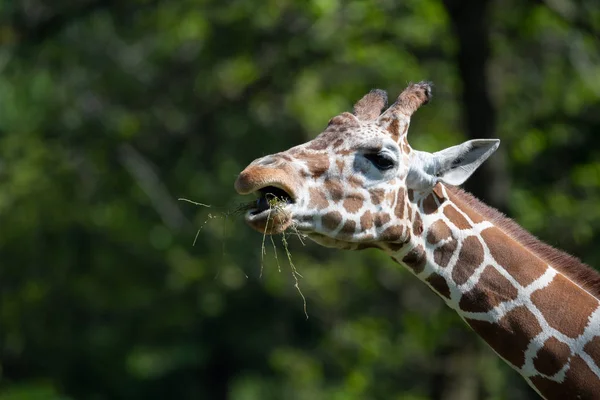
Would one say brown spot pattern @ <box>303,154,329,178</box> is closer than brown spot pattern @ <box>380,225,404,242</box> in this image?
Yes

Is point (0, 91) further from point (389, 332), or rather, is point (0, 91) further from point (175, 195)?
point (389, 332)

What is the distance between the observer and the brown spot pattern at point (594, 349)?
232 inches

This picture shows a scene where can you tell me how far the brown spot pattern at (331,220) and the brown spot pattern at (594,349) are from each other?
4.68 ft

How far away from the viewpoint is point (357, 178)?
19.8ft

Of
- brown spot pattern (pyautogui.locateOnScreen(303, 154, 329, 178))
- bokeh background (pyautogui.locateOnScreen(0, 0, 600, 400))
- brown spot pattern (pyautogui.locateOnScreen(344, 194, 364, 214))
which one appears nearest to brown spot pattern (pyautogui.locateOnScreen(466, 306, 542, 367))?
brown spot pattern (pyautogui.locateOnScreen(344, 194, 364, 214))

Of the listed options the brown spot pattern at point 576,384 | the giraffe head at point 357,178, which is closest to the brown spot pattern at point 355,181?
the giraffe head at point 357,178

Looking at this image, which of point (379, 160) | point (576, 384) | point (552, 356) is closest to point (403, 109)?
point (379, 160)

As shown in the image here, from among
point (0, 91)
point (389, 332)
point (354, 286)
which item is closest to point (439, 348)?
point (389, 332)

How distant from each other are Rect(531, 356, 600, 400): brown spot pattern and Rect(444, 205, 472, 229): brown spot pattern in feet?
2.95

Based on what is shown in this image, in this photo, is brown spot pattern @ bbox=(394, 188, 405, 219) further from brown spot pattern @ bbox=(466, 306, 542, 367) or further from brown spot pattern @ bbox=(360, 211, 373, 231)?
brown spot pattern @ bbox=(466, 306, 542, 367)

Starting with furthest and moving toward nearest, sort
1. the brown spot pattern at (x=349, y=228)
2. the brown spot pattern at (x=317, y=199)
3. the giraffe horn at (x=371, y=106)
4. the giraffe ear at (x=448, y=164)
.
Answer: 1. the giraffe horn at (x=371, y=106)
2. the giraffe ear at (x=448, y=164)
3. the brown spot pattern at (x=349, y=228)
4. the brown spot pattern at (x=317, y=199)

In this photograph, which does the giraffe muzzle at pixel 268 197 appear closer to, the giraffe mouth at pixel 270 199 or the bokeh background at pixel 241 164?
the giraffe mouth at pixel 270 199

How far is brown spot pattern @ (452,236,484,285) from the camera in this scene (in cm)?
609

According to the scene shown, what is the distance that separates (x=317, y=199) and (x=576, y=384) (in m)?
1.62
